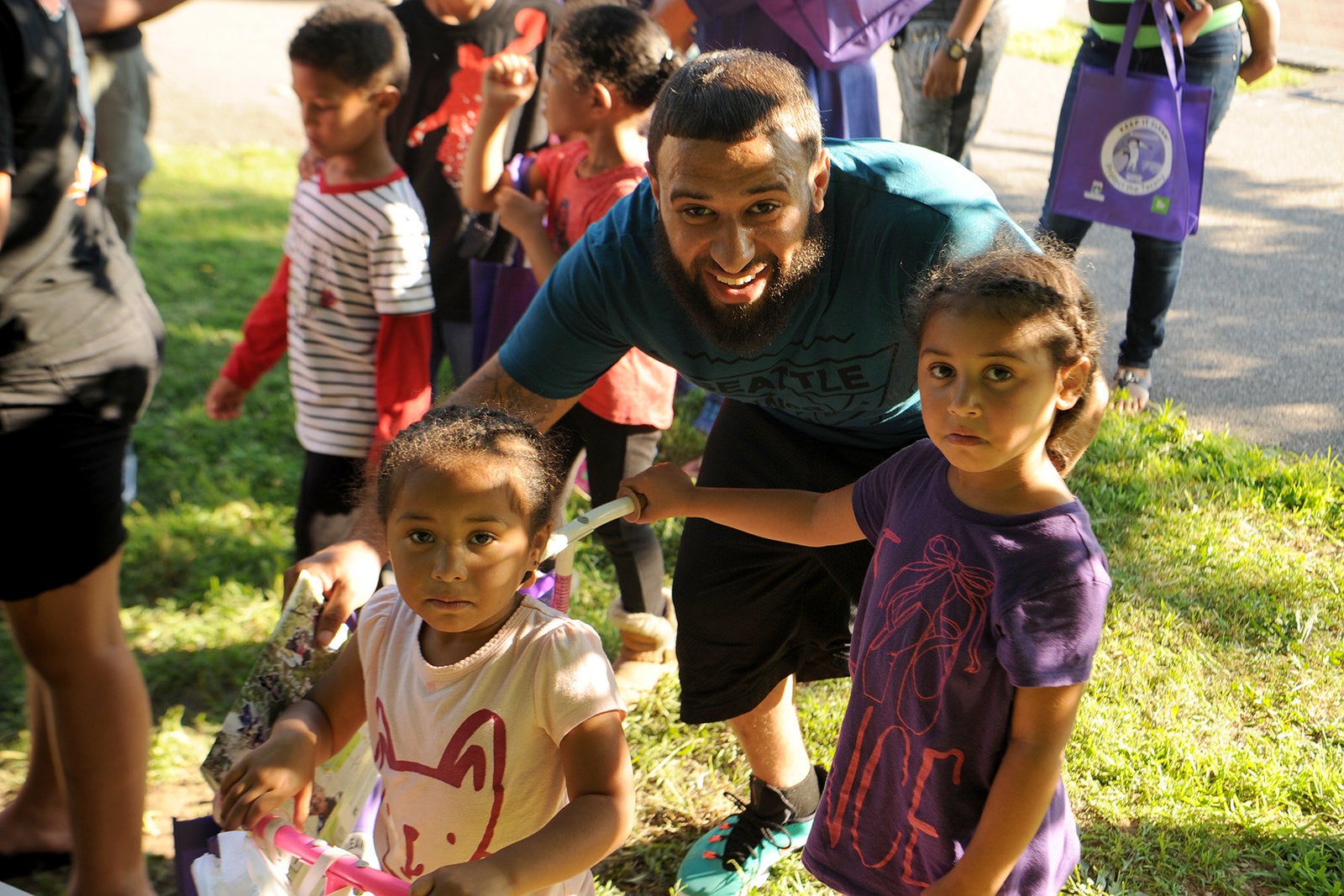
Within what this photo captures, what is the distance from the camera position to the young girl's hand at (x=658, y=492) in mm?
2076

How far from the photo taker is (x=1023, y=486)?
1.69 metres

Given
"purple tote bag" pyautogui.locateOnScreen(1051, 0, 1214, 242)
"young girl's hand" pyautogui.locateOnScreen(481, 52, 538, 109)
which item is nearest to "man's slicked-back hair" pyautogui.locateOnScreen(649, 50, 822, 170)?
"young girl's hand" pyautogui.locateOnScreen(481, 52, 538, 109)

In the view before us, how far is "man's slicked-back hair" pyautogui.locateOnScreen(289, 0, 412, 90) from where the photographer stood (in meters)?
3.07

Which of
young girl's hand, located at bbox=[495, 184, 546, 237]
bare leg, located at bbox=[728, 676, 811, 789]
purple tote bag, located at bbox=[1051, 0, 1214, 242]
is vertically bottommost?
bare leg, located at bbox=[728, 676, 811, 789]

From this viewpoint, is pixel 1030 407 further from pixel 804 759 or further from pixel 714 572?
pixel 804 759

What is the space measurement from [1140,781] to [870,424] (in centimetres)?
113

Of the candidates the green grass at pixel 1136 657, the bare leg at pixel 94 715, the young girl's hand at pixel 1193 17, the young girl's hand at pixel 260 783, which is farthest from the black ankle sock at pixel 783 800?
the young girl's hand at pixel 1193 17

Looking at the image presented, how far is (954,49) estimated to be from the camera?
4.38 metres

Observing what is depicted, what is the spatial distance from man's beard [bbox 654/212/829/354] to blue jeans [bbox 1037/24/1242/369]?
193 cm

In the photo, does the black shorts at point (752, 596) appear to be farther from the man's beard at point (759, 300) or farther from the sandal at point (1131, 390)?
the sandal at point (1131, 390)

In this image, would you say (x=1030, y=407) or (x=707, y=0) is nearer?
(x=1030, y=407)

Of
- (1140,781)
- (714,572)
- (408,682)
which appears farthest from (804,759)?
(408,682)

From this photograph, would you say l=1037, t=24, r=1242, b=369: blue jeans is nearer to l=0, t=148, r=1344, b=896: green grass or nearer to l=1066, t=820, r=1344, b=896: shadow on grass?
l=0, t=148, r=1344, b=896: green grass

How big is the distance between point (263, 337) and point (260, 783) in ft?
6.15
